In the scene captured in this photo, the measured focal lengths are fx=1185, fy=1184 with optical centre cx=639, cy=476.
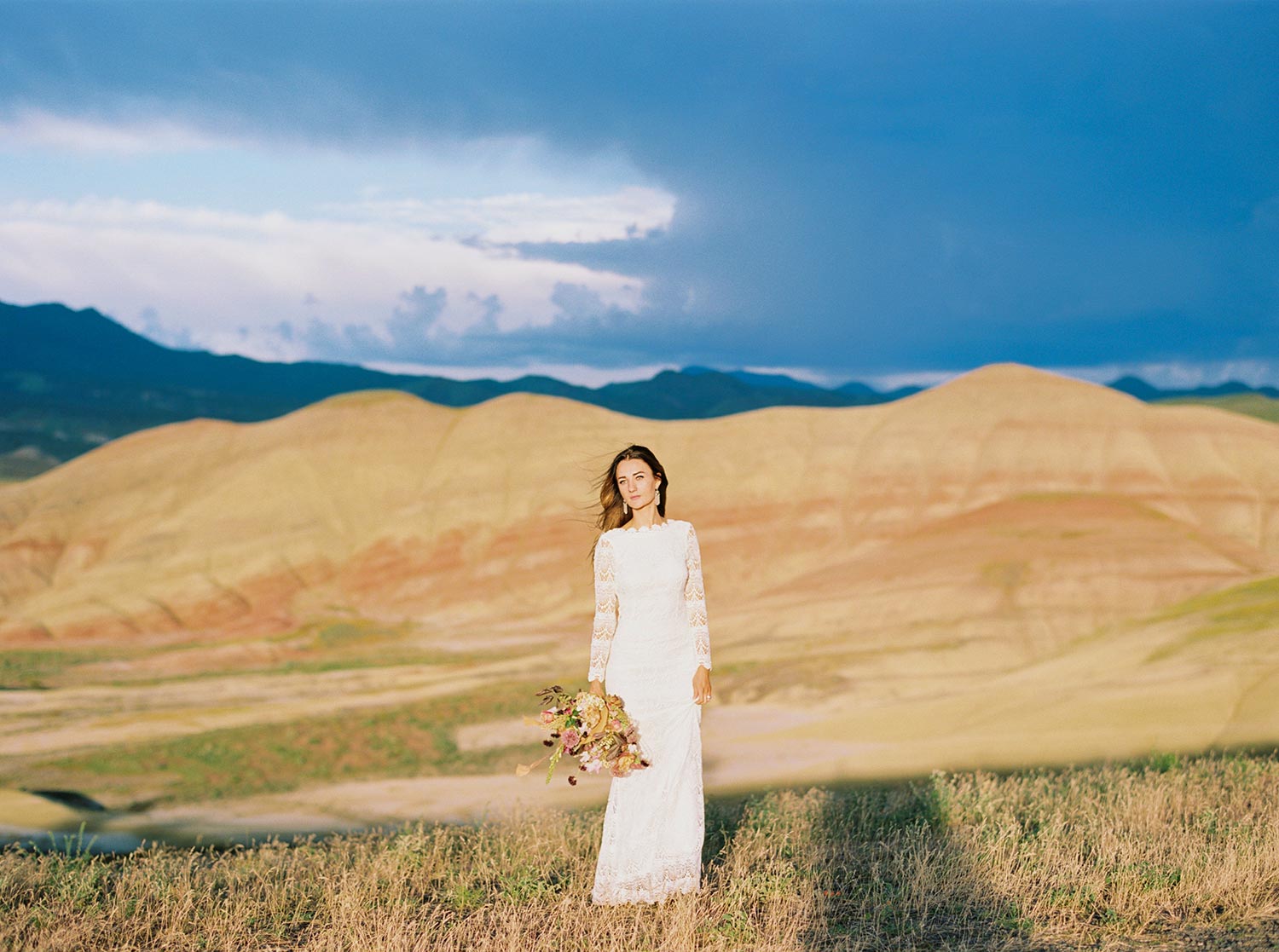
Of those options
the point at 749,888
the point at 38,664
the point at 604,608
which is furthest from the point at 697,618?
the point at 38,664

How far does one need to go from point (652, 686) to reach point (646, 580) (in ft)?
2.18

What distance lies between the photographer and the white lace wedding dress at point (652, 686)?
7230 millimetres

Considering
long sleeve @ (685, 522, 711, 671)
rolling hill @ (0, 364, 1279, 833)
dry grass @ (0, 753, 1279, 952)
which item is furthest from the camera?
rolling hill @ (0, 364, 1279, 833)

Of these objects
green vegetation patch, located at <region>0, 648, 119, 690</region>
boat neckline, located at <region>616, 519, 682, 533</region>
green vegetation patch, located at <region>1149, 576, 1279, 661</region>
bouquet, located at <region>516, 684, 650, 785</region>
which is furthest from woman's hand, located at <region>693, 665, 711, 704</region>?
green vegetation patch, located at <region>0, 648, 119, 690</region>

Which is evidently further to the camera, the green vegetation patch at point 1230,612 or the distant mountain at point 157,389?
the distant mountain at point 157,389

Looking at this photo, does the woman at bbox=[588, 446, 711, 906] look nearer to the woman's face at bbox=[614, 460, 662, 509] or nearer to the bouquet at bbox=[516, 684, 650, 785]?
the woman's face at bbox=[614, 460, 662, 509]

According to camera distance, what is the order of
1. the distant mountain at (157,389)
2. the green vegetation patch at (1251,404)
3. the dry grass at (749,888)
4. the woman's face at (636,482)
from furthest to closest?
the distant mountain at (157,389)
the green vegetation patch at (1251,404)
the woman's face at (636,482)
the dry grass at (749,888)

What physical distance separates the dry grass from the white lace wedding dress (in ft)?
0.72

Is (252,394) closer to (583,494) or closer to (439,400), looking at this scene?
(439,400)

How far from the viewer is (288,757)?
28.4m

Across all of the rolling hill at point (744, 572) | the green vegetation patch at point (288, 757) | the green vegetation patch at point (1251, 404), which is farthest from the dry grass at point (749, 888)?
the green vegetation patch at point (1251, 404)

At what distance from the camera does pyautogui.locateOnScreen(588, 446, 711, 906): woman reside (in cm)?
722

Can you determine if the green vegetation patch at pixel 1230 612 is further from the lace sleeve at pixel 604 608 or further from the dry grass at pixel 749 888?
the lace sleeve at pixel 604 608

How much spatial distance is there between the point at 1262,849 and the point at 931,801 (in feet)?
9.28
